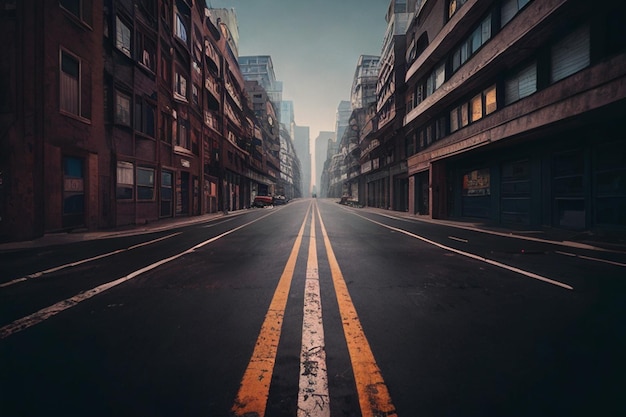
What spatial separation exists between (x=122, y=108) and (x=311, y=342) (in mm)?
17776

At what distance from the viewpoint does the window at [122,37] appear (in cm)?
1423

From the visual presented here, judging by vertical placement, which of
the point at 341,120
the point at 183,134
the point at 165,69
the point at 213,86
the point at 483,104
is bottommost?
the point at 183,134

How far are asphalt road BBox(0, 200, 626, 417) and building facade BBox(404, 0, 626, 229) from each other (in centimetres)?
817

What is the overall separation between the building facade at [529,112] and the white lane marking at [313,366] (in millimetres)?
11786

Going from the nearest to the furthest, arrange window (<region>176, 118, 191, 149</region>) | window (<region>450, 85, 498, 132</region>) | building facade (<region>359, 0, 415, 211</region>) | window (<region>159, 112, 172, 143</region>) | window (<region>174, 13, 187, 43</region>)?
window (<region>450, 85, 498, 132</region>) < window (<region>159, 112, 172, 143</region>) < window (<region>174, 13, 187, 43</region>) < window (<region>176, 118, 191, 149</region>) < building facade (<region>359, 0, 415, 211</region>)

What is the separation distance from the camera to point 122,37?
1477cm

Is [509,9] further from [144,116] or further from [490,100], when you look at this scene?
[144,116]

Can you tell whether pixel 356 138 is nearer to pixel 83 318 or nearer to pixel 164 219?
pixel 164 219

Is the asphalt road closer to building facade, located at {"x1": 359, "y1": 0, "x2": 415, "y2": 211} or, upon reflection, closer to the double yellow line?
the double yellow line

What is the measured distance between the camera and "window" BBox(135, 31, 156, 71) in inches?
637

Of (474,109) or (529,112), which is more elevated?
(474,109)

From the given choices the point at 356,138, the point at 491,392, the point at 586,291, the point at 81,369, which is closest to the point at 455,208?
the point at 586,291

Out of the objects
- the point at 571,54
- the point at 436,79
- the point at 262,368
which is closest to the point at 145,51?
the point at 436,79

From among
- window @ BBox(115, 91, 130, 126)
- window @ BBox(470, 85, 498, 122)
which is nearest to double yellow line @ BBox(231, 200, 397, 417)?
window @ BBox(115, 91, 130, 126)
